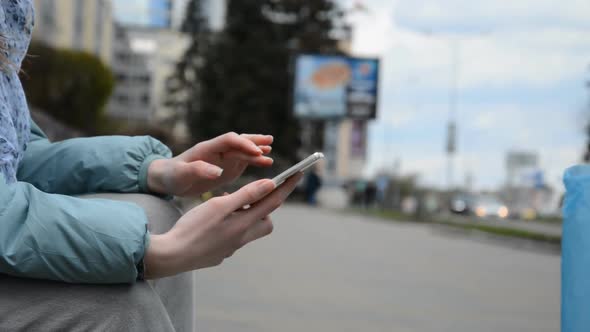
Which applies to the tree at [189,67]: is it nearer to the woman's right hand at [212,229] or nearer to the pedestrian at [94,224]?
the pedestrian at [94,224]

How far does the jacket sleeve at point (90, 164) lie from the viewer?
1.68m

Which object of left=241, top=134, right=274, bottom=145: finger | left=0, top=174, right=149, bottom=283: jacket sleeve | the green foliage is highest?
the green foliage

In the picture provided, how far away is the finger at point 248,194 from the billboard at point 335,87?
34.4m

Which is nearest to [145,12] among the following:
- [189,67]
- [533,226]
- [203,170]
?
[189,67]

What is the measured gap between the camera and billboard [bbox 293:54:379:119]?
1404 inches

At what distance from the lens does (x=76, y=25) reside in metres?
45.4

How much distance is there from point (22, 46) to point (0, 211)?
0.47 meters

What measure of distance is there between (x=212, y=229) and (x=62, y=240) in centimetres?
22

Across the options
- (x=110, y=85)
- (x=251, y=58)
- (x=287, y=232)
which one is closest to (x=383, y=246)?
(x=287, y=232)

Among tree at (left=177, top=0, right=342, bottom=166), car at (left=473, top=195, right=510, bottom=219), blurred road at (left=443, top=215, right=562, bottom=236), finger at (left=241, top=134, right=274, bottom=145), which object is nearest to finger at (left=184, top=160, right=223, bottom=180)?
finger at (left=241, top=134, right=274, bottom=145)

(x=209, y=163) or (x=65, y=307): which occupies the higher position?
(x=209, y=163)

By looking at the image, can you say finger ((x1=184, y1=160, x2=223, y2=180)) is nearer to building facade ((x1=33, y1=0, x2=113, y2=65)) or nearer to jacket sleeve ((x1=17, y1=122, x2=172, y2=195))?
jacket sleeve ((x1=17, y1=122, x2=172, y2=195))

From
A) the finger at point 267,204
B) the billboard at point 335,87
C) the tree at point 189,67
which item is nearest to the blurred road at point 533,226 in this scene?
the billboard at point 335,87

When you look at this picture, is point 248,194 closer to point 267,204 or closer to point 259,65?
point 267,204
